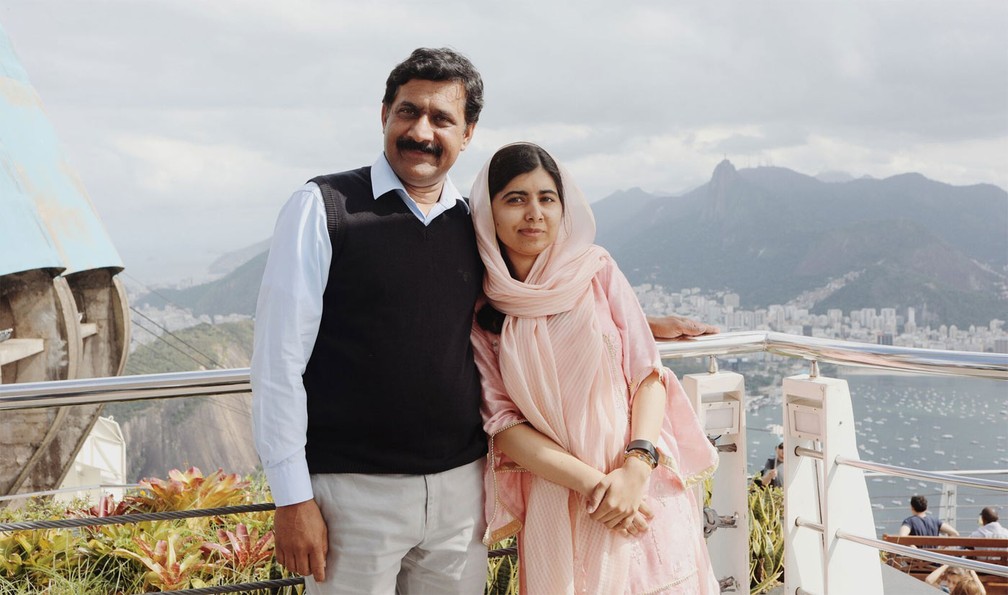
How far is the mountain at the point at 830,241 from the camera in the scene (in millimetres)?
82000

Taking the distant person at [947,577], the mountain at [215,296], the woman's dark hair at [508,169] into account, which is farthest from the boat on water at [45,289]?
the mountain at [215,296]

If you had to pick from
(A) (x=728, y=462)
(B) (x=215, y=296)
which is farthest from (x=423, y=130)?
(B) (x=215, y=296)

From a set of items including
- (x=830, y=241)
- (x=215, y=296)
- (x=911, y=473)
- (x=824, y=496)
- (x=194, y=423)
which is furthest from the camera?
(x=830, y=241)

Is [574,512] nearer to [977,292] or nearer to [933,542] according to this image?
[933,542]

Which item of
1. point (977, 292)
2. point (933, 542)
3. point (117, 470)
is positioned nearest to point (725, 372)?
point (933, 542)

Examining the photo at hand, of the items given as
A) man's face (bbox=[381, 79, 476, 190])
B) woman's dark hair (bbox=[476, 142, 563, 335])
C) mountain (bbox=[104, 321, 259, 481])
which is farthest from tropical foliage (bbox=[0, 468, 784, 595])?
mountain (bbox=[104, 321, 259, 481])

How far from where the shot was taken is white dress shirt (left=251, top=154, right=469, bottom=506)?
1.37 m

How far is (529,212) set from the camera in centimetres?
158

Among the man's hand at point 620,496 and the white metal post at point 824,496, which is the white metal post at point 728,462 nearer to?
the white metal post at point 824,496

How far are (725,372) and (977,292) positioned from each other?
306ft

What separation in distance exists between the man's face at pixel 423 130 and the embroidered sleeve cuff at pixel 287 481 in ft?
1.81

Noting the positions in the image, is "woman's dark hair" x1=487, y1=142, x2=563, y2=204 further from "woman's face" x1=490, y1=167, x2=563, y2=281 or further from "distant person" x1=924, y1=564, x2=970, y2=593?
"distant person" x1=924, y1=564, x2=970, y2=593

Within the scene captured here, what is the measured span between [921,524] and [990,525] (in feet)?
4.35

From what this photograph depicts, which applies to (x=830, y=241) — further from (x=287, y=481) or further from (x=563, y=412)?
(x=287, y=481)
